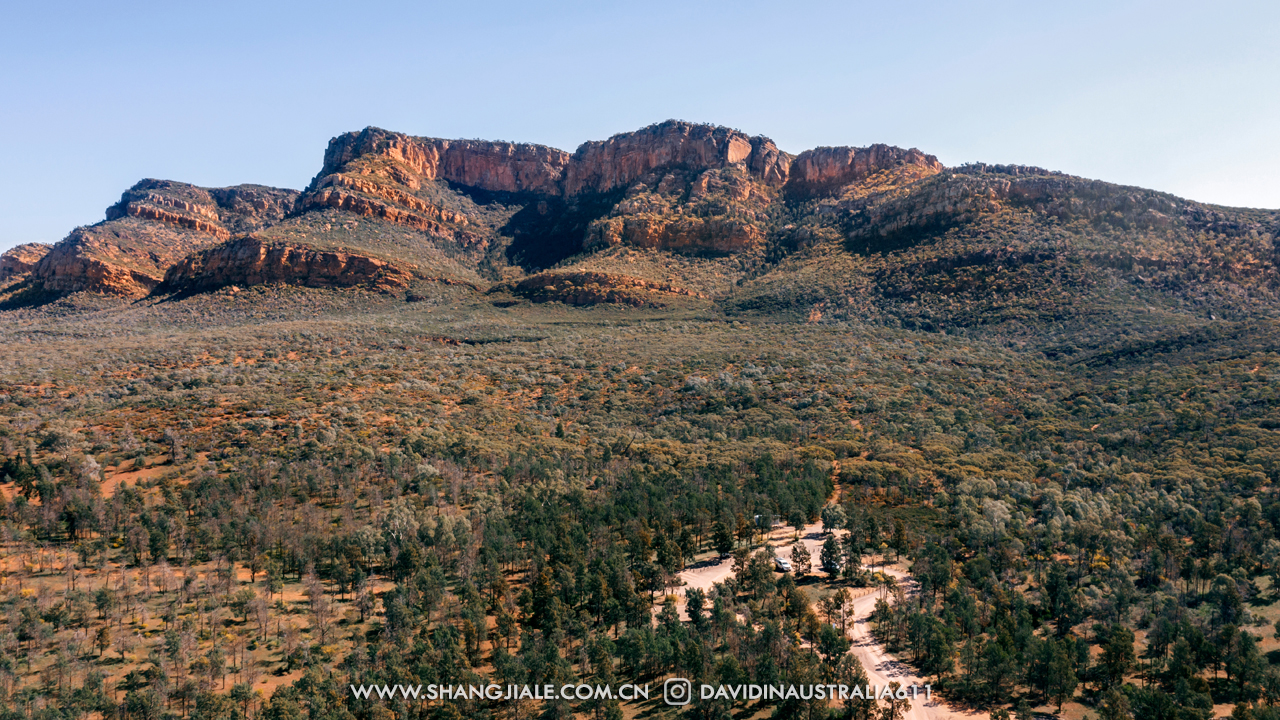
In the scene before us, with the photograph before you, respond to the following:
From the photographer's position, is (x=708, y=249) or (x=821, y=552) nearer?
(x=821, y=552)

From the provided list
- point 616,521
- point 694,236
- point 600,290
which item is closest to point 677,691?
point 616,521

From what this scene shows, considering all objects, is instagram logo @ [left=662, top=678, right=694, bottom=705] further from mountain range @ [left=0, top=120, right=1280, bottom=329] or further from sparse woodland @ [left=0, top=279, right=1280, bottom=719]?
mountain range @ [left=0, top=120, right=1280, bottom=329]

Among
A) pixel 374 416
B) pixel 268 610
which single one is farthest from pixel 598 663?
pixel 374 416

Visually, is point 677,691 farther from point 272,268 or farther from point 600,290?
point 272,268

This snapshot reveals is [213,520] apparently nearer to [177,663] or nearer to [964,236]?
[177,663]

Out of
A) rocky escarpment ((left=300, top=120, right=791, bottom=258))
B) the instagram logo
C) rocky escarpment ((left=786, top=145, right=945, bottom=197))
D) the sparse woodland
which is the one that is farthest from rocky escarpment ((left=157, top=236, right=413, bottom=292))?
the instagram logo

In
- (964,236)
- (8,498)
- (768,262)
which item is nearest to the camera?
(8,498)

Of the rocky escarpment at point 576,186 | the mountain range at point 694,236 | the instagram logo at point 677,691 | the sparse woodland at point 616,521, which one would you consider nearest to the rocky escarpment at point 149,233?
the mountain range at point 694,236
